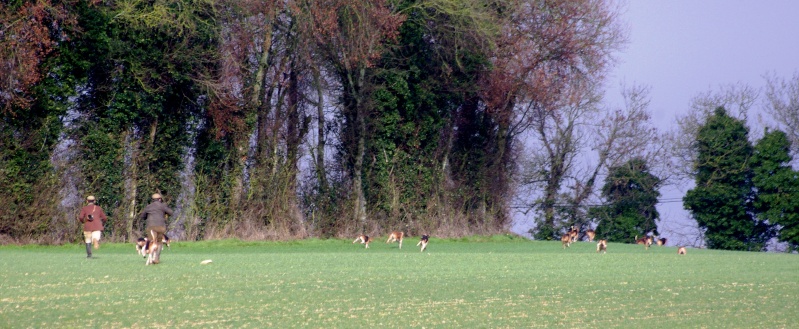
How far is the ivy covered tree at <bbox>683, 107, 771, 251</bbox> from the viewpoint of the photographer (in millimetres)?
50791

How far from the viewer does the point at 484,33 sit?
1582 inches

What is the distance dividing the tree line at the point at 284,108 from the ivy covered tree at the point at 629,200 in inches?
162

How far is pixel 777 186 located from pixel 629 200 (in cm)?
782

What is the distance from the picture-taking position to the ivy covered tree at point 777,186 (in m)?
49.8

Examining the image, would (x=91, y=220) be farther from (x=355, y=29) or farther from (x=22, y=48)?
(x=355, y=29)

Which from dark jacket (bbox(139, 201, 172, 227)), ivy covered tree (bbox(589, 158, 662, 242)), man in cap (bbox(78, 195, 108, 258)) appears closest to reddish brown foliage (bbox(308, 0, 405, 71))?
man in cap (bbox(78, 195, 108, 258))

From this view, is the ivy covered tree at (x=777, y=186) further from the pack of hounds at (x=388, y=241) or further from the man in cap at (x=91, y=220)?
the man in cap at (x=91, y=220)

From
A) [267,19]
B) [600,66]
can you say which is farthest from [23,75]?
[600,66]

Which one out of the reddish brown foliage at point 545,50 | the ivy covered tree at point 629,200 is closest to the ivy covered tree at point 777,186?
the ivy covered tree at point 629,200

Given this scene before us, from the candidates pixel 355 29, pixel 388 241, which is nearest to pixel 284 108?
pixel 355 29

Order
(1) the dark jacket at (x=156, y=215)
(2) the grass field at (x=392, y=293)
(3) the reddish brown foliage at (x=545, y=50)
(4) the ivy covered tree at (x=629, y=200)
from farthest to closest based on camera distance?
1. (4) the ivy covered tree at (x=629, y=200)
2. (3) the reddish brown foliage at (x=545, y=50)
3. (1) the dark jacket at (x=156, y=215)
4. (2) the grass field at (x=392, y=293)

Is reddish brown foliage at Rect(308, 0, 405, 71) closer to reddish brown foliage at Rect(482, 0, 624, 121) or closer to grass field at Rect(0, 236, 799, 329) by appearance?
reddish brown foliage at Rect(482, 0, 624, 121)

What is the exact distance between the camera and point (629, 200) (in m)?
54.0

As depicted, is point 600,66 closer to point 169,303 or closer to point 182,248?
point 182,248
